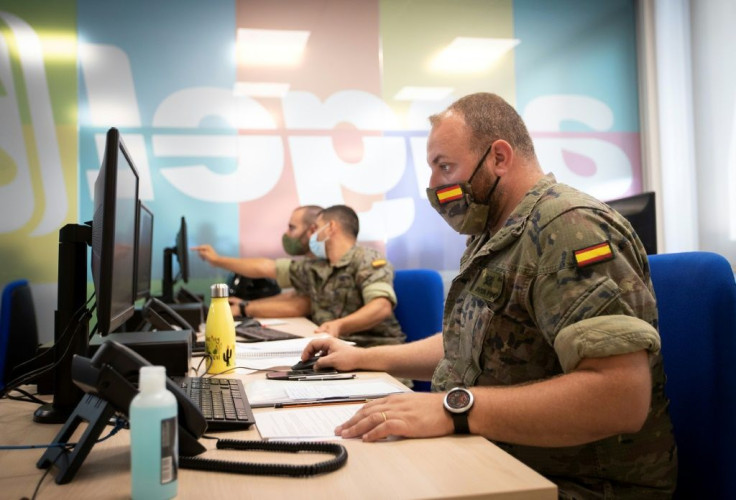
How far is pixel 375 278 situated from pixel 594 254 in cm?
179

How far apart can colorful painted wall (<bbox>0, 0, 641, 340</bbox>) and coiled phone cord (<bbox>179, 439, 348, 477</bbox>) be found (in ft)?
9.26

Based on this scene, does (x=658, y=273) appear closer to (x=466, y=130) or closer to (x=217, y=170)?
(x=466, y=130)

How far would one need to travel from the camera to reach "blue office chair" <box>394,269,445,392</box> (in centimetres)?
228

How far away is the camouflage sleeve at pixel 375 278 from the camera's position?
103 inches

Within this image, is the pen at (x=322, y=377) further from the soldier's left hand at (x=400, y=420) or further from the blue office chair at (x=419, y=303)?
the blue office chair at (x=419, y=303)

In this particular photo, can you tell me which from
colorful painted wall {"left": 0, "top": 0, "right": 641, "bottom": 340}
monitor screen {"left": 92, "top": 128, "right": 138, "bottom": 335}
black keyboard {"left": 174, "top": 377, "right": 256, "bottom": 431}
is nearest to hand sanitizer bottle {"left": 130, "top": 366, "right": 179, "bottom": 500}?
black keyboard {"left": 174, "top": 377, "right": 256, "bottom": 431}

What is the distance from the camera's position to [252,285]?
11.5ft

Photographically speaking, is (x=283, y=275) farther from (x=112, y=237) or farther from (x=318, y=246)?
(x=112, y=237)

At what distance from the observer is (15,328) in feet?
7.94

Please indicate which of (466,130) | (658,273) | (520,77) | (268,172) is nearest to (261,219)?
(268,172)

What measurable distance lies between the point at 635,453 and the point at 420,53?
10.6 feet

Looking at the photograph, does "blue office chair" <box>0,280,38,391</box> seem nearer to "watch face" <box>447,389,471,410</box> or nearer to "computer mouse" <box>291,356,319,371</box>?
"computer mouse" <box>291,356,319,371</box>

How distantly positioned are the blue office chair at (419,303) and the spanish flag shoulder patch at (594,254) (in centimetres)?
121

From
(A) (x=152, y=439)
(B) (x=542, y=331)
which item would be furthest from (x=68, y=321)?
(B) (x=542, y=331)
